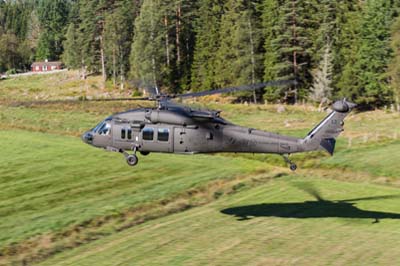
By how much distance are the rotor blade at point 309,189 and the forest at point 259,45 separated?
29.7 m

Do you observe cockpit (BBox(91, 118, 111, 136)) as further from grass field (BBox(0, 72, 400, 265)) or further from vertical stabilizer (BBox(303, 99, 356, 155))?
vertical stabilizer (BBox(303, 99, 356, 155))

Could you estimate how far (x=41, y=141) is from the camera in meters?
49.5

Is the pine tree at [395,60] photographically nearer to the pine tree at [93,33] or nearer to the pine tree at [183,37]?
the pine tree at [183,37]

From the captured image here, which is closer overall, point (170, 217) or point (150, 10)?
point (170, 217)

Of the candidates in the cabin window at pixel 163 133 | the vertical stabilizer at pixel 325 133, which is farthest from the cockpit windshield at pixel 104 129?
the vertical stabilizer at pixel 325 133

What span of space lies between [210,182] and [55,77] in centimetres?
10933

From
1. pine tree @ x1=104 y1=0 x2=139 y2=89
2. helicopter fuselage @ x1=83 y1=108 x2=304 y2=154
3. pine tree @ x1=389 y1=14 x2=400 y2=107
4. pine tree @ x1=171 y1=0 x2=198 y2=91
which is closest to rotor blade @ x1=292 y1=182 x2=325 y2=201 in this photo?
helicopter fuselage @ x1=83 y1=108 x2=304 y2=154

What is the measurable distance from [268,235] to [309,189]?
9.26 metres

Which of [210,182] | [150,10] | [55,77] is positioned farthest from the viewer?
[55,77]

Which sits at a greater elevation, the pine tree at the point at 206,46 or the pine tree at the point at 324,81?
the pine tree at the point at 206,46

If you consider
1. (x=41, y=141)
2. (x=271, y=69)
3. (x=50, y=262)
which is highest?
(x=271, y=69)

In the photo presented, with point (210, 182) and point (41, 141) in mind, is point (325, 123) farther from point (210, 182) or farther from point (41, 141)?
point (41, 141)

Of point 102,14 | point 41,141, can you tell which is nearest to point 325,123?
point 41,141

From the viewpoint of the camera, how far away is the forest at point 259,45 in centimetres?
6769
